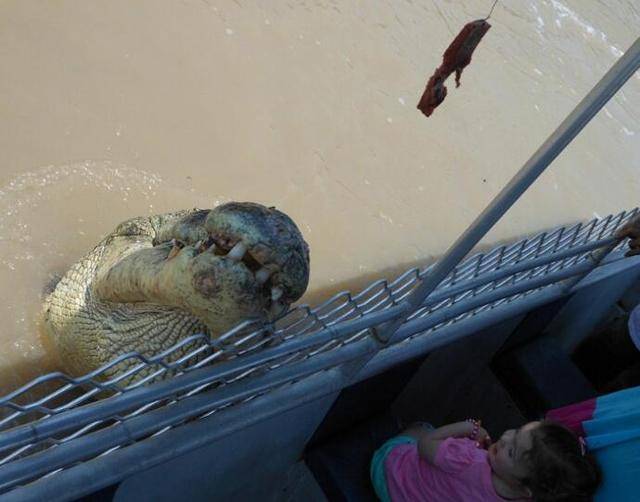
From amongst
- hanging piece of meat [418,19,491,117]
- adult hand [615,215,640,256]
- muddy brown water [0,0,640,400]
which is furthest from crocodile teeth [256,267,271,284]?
adult hand [615,215,640,256]

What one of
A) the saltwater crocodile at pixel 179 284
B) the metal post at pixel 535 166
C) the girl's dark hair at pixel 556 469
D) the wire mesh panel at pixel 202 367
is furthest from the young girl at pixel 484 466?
the saltwater crocodile at pixel 179 284

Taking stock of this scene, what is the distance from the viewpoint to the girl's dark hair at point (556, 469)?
206 cm

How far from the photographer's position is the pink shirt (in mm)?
2242

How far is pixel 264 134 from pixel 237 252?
1.86 meters

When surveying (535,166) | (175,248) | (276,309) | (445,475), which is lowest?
(445,475)

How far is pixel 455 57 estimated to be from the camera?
170 centimetres

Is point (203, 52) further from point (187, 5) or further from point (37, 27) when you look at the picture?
point (37, 27)

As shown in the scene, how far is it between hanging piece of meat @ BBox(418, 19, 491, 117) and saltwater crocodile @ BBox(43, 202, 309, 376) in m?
0.44

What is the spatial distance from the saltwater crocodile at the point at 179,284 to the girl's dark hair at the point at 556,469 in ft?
2.84

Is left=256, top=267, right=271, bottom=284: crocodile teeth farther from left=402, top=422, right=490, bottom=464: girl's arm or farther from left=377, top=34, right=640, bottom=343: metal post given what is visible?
left=402, top=422, right=490, bottom=464: girl's arm

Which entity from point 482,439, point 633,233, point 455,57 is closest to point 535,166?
point 455,57

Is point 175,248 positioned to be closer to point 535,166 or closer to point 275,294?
point 275,294

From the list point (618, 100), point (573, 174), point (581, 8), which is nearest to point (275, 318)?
point (573, 174)

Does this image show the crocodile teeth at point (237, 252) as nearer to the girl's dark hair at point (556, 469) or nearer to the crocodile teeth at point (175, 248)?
the crocodile teeth at point (175, 248)
